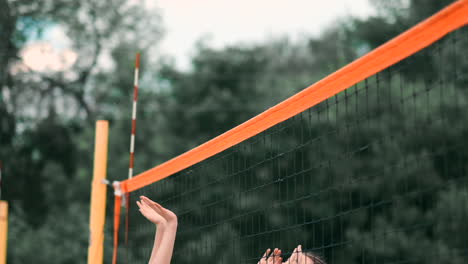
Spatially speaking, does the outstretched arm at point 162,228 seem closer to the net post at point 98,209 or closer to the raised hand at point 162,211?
the raised hand at point 162,211

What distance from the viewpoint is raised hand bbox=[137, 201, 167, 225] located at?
4.45 meters

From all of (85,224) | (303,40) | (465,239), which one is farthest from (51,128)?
(465,239)

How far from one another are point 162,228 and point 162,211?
9 cm

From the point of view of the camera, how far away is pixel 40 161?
2423cm

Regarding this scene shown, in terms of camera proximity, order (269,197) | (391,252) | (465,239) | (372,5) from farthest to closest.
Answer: (372,5)
(391,252)
(269,197)
(465,239)

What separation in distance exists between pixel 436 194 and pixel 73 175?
1080 cm

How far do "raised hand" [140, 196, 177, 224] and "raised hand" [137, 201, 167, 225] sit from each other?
15 mm

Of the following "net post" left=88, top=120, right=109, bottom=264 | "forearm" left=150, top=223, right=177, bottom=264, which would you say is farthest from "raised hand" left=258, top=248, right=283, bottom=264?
"net post" left=88, top=120, right=109, bottom=264

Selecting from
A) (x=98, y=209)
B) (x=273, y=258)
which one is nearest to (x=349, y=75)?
(x=273, y=258)

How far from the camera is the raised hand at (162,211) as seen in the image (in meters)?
4.46

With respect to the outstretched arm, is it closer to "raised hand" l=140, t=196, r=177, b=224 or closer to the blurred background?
"raised hand" l=140, t=196, r=177, b=224

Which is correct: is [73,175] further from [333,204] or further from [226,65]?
[333,204]

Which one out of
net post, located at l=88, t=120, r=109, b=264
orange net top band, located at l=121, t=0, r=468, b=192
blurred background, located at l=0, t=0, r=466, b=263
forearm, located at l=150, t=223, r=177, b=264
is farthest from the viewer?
blurred background, located at l=0, t=0, r=466, b=263

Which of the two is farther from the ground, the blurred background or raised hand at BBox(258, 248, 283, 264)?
the blurred background
